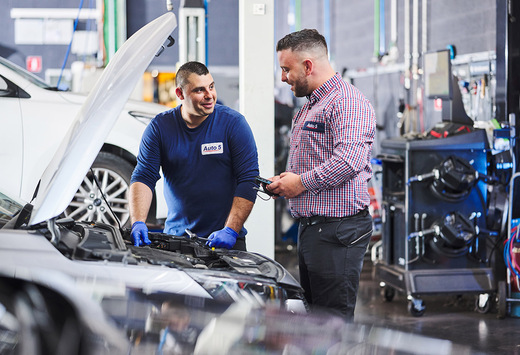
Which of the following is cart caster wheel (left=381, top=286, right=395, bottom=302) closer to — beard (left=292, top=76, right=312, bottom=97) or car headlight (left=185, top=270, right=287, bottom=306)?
beard (left=292, top=76, right=312, bottom=97)

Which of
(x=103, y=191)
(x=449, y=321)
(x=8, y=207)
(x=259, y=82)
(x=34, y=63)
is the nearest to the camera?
(x=8, y=207)

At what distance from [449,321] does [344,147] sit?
9.68 feet

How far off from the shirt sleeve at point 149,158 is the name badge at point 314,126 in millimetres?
749

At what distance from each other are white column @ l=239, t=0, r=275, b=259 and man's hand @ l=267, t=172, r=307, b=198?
2042mm

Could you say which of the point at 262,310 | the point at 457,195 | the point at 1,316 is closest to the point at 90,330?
the point at 1,316

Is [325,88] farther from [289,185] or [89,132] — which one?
[89,132]

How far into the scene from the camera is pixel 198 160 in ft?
11.0

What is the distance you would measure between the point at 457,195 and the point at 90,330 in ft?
14.0

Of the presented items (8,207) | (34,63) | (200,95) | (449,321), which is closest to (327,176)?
(200,95)

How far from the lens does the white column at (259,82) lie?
198 inches

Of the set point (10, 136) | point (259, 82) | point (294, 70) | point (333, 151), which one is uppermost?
point (259, 82)

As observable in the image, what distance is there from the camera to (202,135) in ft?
11.0

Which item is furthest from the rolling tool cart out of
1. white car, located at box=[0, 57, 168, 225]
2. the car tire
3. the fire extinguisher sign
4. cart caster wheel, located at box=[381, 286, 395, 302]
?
the fire extinguisher sign

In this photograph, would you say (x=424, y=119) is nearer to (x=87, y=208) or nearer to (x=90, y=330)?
(x=87, y=208)
